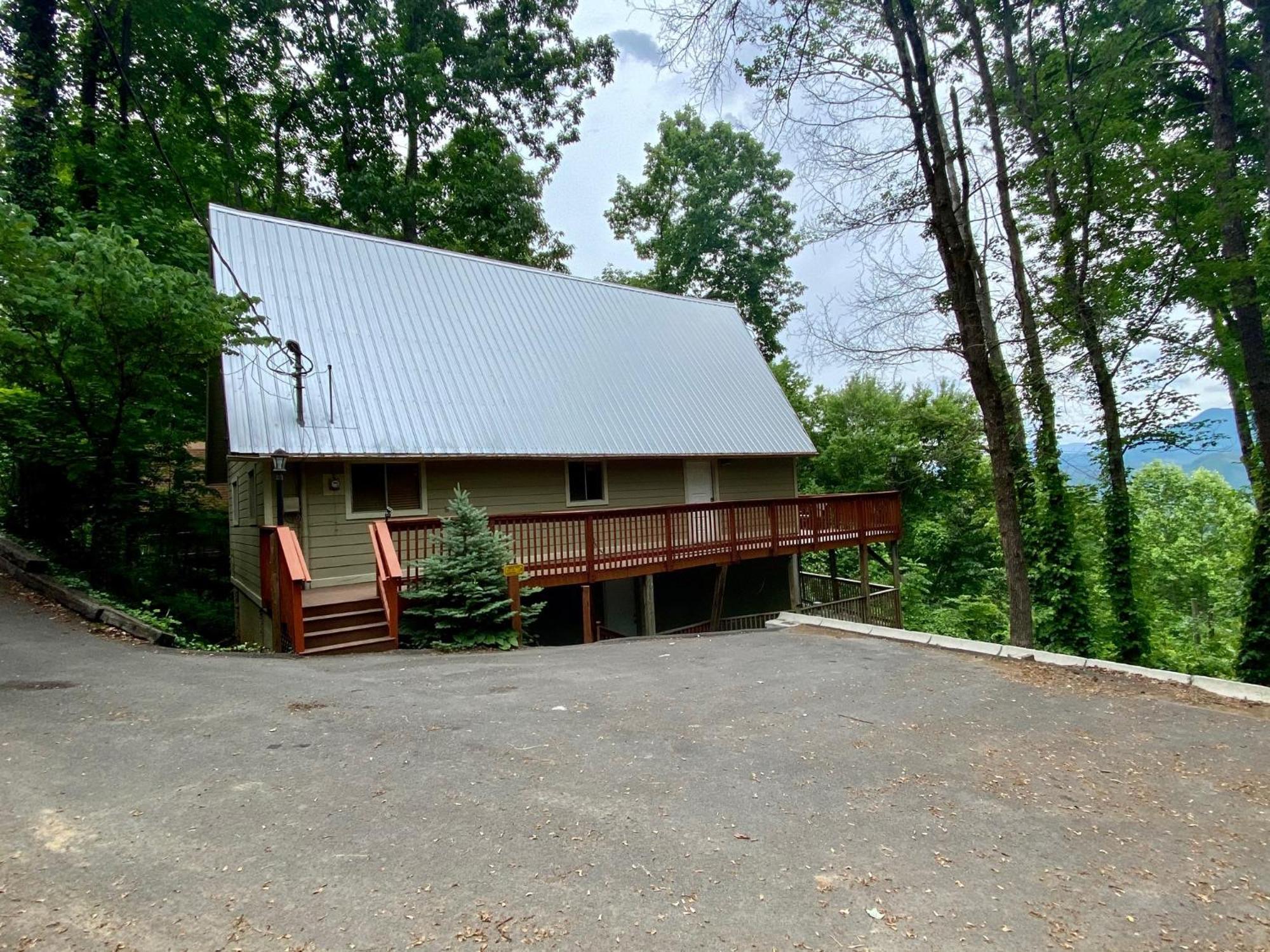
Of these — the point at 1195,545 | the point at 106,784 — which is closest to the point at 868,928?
the point at 106,784

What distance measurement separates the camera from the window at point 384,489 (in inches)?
378

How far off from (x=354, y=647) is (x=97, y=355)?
210 inches

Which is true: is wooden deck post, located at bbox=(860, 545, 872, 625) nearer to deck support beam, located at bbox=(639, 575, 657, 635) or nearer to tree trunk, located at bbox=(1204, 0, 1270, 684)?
deck support beam, located at bbox=(639, 575, 657, 635)

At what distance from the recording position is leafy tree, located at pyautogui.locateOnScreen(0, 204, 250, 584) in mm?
7141

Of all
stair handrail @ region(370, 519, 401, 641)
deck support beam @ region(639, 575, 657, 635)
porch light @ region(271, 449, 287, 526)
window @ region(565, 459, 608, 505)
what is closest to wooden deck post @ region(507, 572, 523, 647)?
stair handrail @ region(370, 519, 401, 641)

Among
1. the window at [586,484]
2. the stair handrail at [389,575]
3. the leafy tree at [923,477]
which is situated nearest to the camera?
the stair handrail at [389,575]

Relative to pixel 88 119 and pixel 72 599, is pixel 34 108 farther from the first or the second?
pixel 72 599

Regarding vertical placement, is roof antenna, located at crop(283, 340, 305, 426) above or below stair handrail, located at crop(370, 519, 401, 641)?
above

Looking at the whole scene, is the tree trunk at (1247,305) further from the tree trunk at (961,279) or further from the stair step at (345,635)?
the stair step at (345,635)

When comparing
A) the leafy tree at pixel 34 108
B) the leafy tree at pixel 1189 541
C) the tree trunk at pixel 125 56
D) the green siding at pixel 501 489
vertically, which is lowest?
the leafy tree at pixel 1189 541

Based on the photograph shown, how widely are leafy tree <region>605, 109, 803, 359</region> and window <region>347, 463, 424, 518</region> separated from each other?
17828 mm

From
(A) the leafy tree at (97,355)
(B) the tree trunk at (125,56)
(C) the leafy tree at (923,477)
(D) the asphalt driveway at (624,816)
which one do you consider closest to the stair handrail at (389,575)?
(D) the asphalt driveway at (624,816)

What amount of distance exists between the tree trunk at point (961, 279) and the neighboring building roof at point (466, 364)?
5.75 m

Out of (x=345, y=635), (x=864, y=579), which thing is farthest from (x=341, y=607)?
(x=864, y=579)
